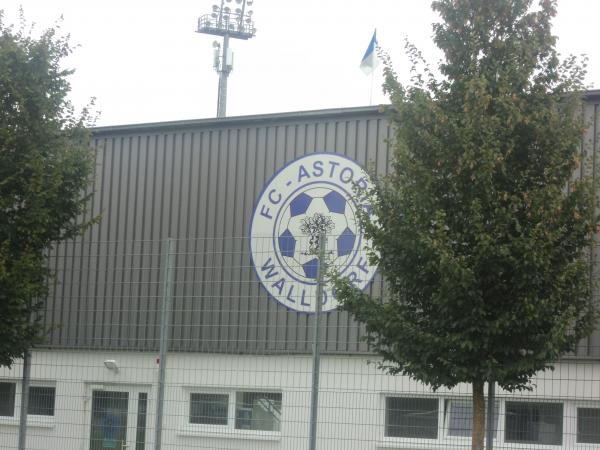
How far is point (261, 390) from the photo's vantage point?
13180mm

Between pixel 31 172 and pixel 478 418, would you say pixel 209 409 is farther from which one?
pixel 478 418

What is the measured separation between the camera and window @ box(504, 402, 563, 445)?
40.0ft

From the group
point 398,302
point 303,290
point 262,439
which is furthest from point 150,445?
point 398,302

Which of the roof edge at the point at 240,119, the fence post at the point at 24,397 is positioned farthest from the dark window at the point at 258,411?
the roof edge at the point at 240,119

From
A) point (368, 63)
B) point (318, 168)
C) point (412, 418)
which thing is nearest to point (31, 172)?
point (318, 168)

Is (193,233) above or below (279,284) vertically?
above

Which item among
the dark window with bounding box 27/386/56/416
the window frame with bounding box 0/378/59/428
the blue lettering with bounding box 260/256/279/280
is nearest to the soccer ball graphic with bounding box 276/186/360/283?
the blue lettering with bounding box 260/256/279/280

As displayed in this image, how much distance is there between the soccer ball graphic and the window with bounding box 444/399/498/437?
7.03ft

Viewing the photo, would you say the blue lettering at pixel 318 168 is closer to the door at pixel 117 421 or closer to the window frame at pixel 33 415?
the door at pixel 117 421

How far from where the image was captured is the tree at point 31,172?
39.1ft

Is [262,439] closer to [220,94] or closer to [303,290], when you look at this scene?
[303,290]

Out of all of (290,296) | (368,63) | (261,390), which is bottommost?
(261,390)

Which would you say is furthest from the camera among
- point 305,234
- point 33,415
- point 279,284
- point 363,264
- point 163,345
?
point 33,415

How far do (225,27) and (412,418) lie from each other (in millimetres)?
33538
